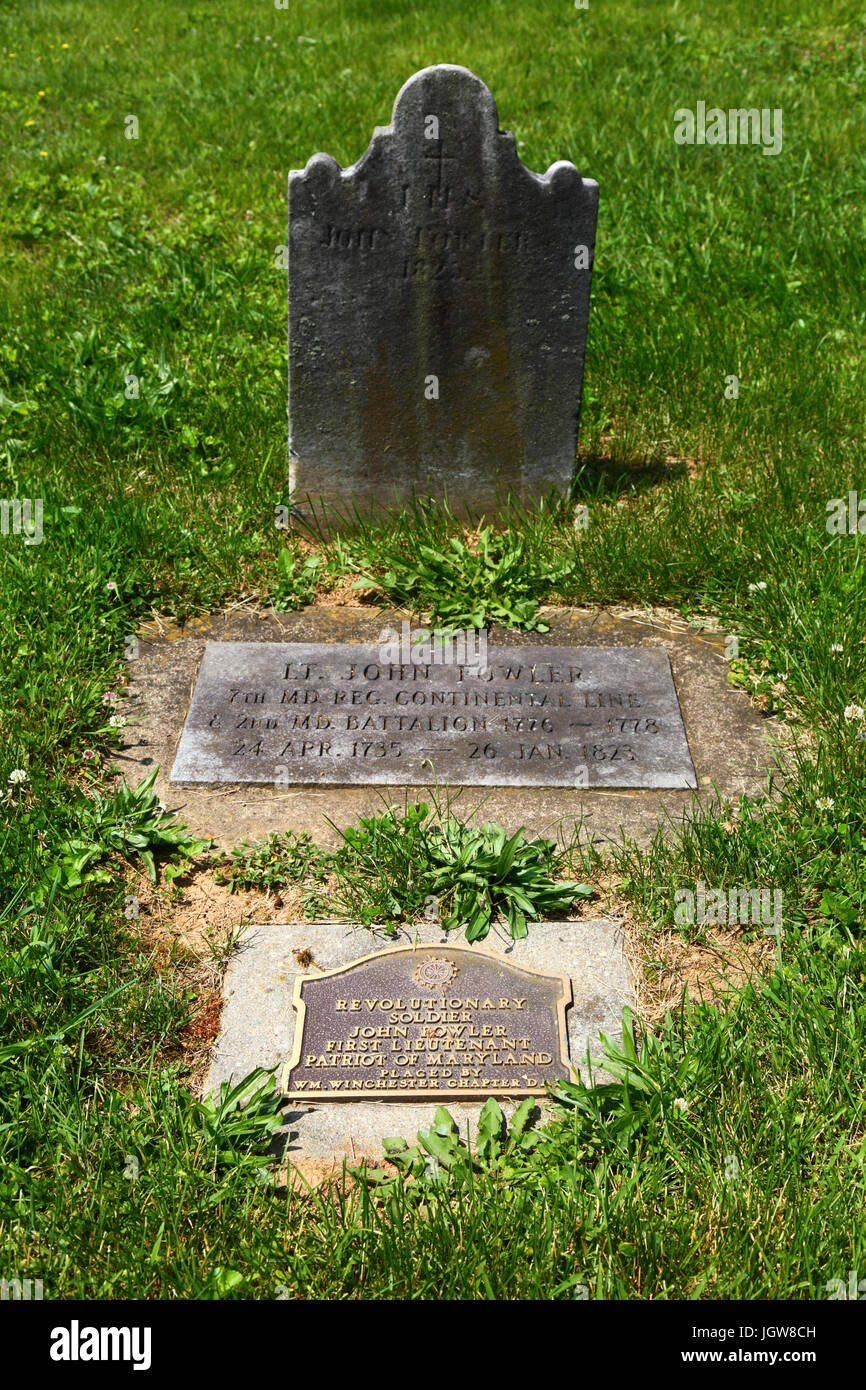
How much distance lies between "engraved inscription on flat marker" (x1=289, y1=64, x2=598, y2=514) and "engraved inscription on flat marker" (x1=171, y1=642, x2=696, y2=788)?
2.99 ft

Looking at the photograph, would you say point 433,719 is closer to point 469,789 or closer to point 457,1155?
point 469,789

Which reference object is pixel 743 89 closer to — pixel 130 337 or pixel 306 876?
pixel 130 337

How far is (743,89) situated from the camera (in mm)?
8234

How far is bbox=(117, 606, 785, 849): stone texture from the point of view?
3.50 m

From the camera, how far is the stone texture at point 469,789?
3.50m

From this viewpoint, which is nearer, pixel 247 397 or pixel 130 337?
pixel 247 397

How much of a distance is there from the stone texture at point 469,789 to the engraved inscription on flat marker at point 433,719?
0.17 ft

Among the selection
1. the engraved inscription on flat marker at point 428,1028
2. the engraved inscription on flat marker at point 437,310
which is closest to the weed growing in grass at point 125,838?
the engraved inscription on flat marker at point 428,1028

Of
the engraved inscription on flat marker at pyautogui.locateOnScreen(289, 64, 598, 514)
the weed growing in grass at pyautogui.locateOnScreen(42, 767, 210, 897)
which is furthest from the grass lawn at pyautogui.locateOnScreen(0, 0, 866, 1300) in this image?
the engraved inscription on flat marker at pyautogui.locateOnScreen(289, 64, 598, 514)

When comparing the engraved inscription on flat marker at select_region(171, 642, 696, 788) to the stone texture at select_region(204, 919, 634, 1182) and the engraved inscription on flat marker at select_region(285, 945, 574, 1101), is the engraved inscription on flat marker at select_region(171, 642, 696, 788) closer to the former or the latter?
the stone texture at select_region(204, 919, 634, 1182)

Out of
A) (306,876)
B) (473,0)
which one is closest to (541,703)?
(306,876)

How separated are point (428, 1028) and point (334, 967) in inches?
13.3
